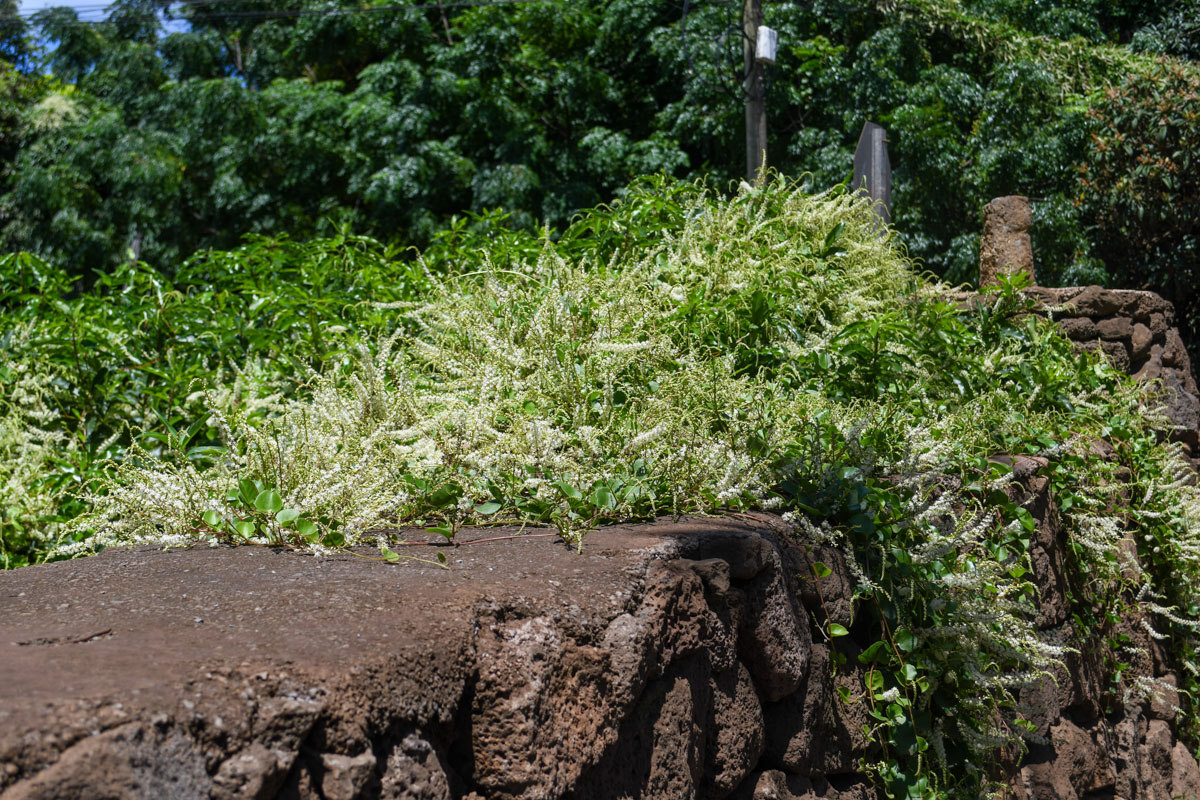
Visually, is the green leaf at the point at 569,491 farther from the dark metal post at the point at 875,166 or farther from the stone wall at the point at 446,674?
the dark metal post at the point at 875,166

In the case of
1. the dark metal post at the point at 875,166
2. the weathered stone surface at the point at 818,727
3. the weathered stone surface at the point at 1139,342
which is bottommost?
the weathered stone surface at the point at 818,727

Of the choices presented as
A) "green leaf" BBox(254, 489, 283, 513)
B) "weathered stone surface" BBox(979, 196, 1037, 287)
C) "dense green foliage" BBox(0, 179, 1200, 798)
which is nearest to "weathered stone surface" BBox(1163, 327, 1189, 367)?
"weathered stone surface" BBox(979, 196, 1037, 287)

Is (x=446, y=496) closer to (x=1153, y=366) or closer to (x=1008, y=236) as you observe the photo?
(x=1008, y=236)

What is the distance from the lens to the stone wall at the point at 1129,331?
4.99 metres

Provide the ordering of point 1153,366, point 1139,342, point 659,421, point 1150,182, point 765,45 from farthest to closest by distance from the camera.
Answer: point 1150,182
point 765,45
point 1153,366
point 1139,342
point 659,421

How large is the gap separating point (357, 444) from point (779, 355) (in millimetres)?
1453

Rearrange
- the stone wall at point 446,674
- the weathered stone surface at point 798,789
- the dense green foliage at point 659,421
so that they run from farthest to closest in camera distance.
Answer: the dense green foliage at point 659,421 < the weathered stone surface at point 798,789 < the stone wall at point 446,674

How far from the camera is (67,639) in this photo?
48.4 inches

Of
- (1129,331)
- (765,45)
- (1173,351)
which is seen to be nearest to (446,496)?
(1129,331)

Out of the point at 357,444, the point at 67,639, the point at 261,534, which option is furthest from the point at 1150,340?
the point at 67,639

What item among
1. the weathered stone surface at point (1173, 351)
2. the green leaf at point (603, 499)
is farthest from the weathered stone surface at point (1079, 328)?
the green leaf at point (603, 499)

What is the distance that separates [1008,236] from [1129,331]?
0.82m

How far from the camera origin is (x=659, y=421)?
94.9 inches

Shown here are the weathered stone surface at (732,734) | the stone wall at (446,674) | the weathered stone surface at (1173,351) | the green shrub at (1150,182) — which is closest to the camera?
the stone wall at (446,674)
